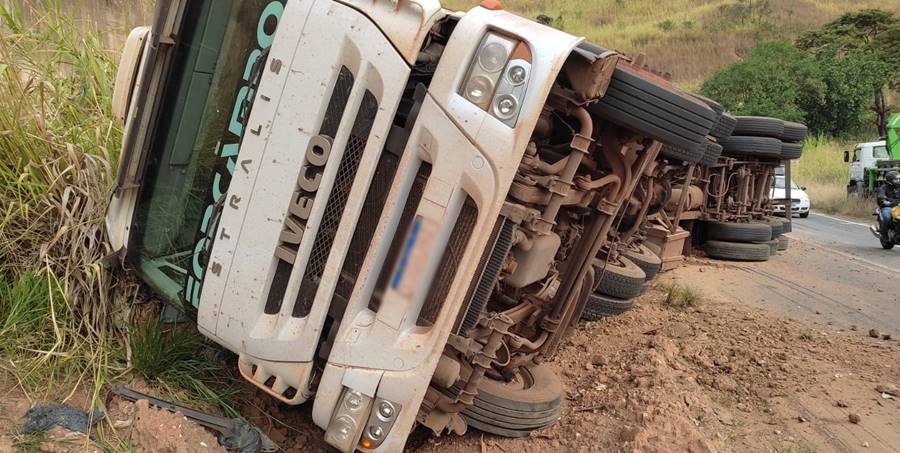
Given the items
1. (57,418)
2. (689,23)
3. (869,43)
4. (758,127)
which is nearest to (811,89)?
(869,43)

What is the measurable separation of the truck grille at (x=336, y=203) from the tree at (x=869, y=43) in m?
34.7

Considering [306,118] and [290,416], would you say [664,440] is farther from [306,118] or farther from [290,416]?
[306,118]

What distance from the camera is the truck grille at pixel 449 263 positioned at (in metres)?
2.28

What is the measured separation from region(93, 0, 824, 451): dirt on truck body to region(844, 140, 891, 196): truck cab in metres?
19.8

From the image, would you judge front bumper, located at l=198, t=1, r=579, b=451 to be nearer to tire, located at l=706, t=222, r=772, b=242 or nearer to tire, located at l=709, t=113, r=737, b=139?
tire, located at l=709, t=113, r=737, b=139

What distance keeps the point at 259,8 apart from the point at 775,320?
4.29 metres

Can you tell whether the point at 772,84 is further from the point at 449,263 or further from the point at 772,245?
the point at 449,263

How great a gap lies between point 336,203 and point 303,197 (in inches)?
4.5

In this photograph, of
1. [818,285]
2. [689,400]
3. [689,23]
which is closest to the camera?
[689,400]

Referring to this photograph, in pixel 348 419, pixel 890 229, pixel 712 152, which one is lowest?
pixel 348 419

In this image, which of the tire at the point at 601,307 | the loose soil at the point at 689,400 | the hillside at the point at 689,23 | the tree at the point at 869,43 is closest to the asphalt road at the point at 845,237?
the loose soil at the point at 689,400

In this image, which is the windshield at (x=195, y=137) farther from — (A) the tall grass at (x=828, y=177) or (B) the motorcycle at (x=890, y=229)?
(A) the tall grass at (x=828, y=177)

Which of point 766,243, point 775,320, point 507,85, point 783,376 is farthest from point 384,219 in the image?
point 766,243

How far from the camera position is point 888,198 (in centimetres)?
1117
